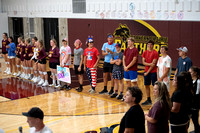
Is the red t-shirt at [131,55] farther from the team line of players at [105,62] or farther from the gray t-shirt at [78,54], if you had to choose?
the gray t-shirt at [78,54]

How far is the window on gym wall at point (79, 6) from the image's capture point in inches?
719

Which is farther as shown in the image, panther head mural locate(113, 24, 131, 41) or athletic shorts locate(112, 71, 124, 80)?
panther head mural locate(113, 24, 131, 41)

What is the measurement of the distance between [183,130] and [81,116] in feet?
12.1

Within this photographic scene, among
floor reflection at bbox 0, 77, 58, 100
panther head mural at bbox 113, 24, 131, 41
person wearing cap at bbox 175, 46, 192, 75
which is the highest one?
panther head mural at bbox 113, 24, 131, 41

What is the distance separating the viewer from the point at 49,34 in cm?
2148

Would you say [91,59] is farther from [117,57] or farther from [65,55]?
[65,55]

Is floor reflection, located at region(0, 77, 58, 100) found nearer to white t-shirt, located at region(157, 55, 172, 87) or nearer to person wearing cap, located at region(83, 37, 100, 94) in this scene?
person wearing cap, located at region(83, 37, 100, 94)

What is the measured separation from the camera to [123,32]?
53.5 ft

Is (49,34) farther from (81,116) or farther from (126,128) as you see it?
(126,128)

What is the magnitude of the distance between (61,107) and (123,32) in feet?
27.4

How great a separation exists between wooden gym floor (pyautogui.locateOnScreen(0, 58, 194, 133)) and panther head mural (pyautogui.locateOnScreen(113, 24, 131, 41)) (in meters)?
4.39

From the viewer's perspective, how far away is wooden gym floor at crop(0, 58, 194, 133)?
740 cm

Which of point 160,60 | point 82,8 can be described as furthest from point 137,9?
point 160,60

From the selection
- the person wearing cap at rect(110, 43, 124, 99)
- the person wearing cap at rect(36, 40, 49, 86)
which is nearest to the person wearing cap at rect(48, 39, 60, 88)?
the person wearing cap at rect(36, 40, 49, 86)
